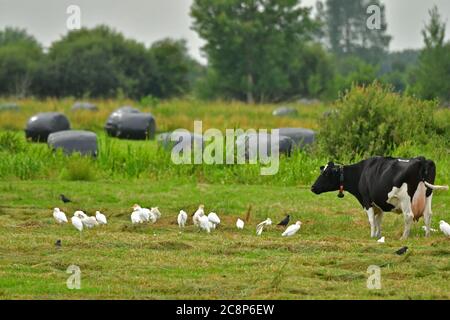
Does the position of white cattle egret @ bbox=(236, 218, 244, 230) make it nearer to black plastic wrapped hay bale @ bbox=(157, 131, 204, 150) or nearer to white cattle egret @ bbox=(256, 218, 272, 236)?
white cattle egret @ bbox=(256, 218, 272, 236)

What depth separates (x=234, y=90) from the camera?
274 ft

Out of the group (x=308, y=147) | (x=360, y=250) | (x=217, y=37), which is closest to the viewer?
(x=360, y=250)

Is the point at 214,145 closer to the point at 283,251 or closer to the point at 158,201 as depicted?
the point at 158,201

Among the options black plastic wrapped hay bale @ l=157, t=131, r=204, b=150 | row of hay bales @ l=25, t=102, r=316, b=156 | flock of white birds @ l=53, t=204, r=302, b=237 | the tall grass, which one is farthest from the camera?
row of hay bales @ l=25, t=102, r=316, b=156

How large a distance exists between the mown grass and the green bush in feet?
18.7

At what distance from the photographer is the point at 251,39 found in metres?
81.0

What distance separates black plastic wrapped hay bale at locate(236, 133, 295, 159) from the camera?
86.3 ft

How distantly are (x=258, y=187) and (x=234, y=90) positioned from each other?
6072 centimetres

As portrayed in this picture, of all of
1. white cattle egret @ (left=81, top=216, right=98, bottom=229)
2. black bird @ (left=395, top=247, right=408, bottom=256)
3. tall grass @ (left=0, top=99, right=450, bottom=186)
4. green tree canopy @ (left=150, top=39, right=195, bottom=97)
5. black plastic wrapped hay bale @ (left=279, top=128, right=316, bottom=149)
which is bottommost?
black bird @ (left=395, top=247, right=408, bottom=256)

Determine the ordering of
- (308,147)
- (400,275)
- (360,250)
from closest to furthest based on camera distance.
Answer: (400,275) → (360,250) → (308,147)

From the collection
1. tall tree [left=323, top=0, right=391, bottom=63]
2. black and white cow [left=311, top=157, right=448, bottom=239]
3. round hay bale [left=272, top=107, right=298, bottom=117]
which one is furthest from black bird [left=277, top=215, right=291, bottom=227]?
tall tree [left=323, top=0, right=391, bottom=63]

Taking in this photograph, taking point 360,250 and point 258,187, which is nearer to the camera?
point 360,250

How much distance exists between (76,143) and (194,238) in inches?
538
